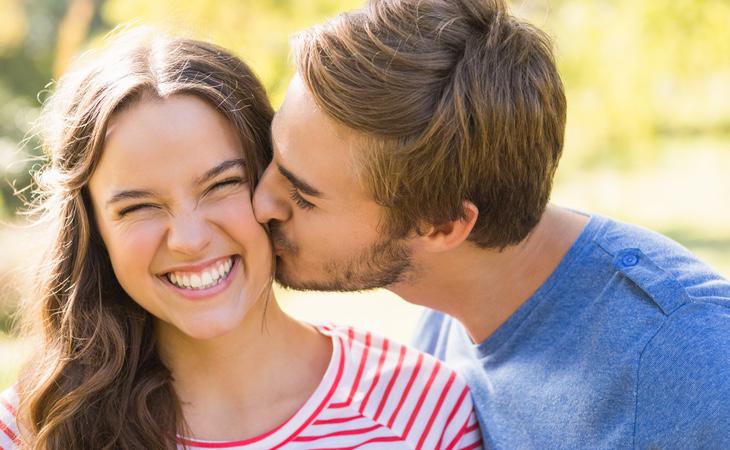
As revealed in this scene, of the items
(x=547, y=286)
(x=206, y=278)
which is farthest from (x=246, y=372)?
(x=547, y=286)

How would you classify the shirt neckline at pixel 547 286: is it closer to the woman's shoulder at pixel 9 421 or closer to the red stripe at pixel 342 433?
the red stripe at pixel 342 433

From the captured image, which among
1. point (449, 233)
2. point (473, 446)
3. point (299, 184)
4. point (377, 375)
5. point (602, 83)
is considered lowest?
point (602, 83)

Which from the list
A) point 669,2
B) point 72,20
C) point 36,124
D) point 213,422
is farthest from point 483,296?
point 72,20

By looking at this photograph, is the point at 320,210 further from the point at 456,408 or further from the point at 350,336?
the point at 456,408

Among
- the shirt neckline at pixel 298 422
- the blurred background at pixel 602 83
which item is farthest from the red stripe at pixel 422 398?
the blurred background at pixel 602 83

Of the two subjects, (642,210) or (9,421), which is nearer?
(9,421)

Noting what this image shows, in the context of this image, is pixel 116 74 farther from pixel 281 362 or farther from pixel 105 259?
pixel 281 362

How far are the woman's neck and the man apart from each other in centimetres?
18

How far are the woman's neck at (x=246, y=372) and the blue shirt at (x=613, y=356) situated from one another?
18.5 inches

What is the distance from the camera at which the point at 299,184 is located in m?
2.42

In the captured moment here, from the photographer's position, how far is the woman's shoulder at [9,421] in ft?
7.43

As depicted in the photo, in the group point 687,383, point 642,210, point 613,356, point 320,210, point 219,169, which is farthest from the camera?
point 642,210

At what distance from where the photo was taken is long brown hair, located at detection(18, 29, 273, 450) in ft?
7.49

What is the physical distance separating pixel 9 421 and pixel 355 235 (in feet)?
3.26
